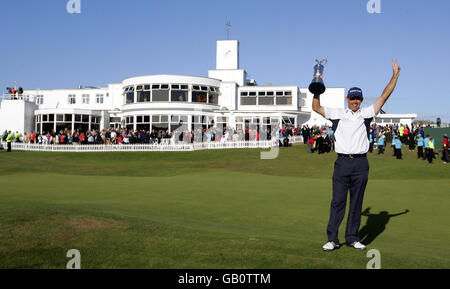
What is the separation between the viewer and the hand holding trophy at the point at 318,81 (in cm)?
622

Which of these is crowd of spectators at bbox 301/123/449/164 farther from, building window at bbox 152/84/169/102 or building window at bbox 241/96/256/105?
building window at bbox 152/84/169/102

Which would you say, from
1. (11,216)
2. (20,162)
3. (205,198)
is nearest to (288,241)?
(11,216)

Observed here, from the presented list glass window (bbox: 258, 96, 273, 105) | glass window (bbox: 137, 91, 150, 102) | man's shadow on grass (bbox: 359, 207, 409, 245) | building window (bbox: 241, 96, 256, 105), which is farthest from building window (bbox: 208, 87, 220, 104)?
man's shadow on grass (bbox: 359, 207, 409, 245)

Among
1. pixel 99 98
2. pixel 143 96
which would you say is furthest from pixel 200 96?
pixel 99 98

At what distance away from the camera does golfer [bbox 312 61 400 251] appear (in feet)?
19.5

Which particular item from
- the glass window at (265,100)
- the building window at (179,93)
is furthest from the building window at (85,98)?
the glass window at (265,100)

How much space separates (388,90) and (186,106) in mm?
40092

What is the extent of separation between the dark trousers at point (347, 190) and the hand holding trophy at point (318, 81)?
1.08m

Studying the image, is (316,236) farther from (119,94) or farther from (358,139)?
(119,94)

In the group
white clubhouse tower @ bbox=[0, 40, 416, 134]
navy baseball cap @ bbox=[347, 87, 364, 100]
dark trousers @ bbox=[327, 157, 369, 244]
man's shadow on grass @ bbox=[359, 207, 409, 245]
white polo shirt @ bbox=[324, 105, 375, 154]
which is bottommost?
man's shadow on grass @ bbox=[359, 207, 409, 245]

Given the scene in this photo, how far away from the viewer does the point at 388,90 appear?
5.96m

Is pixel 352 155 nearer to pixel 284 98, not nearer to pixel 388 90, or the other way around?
pixel 388 90

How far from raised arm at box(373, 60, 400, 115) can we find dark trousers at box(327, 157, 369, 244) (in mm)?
806
